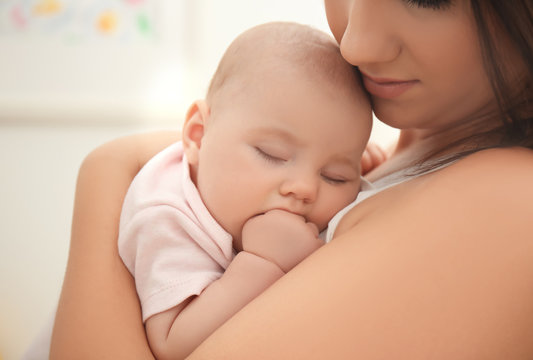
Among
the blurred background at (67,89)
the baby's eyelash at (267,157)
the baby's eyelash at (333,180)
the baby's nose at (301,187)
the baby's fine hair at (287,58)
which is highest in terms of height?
the baby's fine hair at (287,58)

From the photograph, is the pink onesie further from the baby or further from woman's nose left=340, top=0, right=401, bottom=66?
woman's nose left=340, top=0, right=401, bottom=66

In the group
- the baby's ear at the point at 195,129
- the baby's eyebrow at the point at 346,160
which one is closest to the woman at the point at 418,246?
the baby's eyebrow at the point at 346,160

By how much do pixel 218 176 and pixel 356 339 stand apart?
46 centimetres

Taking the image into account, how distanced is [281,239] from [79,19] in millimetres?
2612

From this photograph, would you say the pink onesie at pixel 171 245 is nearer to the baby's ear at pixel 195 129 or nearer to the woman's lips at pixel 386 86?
the baby's ear at pixel 195 129

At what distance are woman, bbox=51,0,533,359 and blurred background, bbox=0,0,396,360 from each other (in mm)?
2199

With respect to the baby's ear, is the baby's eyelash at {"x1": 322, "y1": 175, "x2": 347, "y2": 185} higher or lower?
lower

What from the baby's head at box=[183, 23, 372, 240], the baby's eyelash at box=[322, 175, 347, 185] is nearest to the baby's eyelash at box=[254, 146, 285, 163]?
the baby's head at box=[183, 23, 372, 240]

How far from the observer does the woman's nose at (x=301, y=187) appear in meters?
0.99

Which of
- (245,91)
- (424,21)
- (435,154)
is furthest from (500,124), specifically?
(245,91)

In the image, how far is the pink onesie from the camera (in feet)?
3.14

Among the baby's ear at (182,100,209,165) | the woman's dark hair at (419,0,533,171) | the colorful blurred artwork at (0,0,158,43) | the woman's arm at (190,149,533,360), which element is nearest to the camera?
the woman's arm at (190,149,533,360)

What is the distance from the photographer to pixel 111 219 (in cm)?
116

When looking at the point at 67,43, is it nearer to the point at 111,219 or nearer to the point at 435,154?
the point at 111,219
